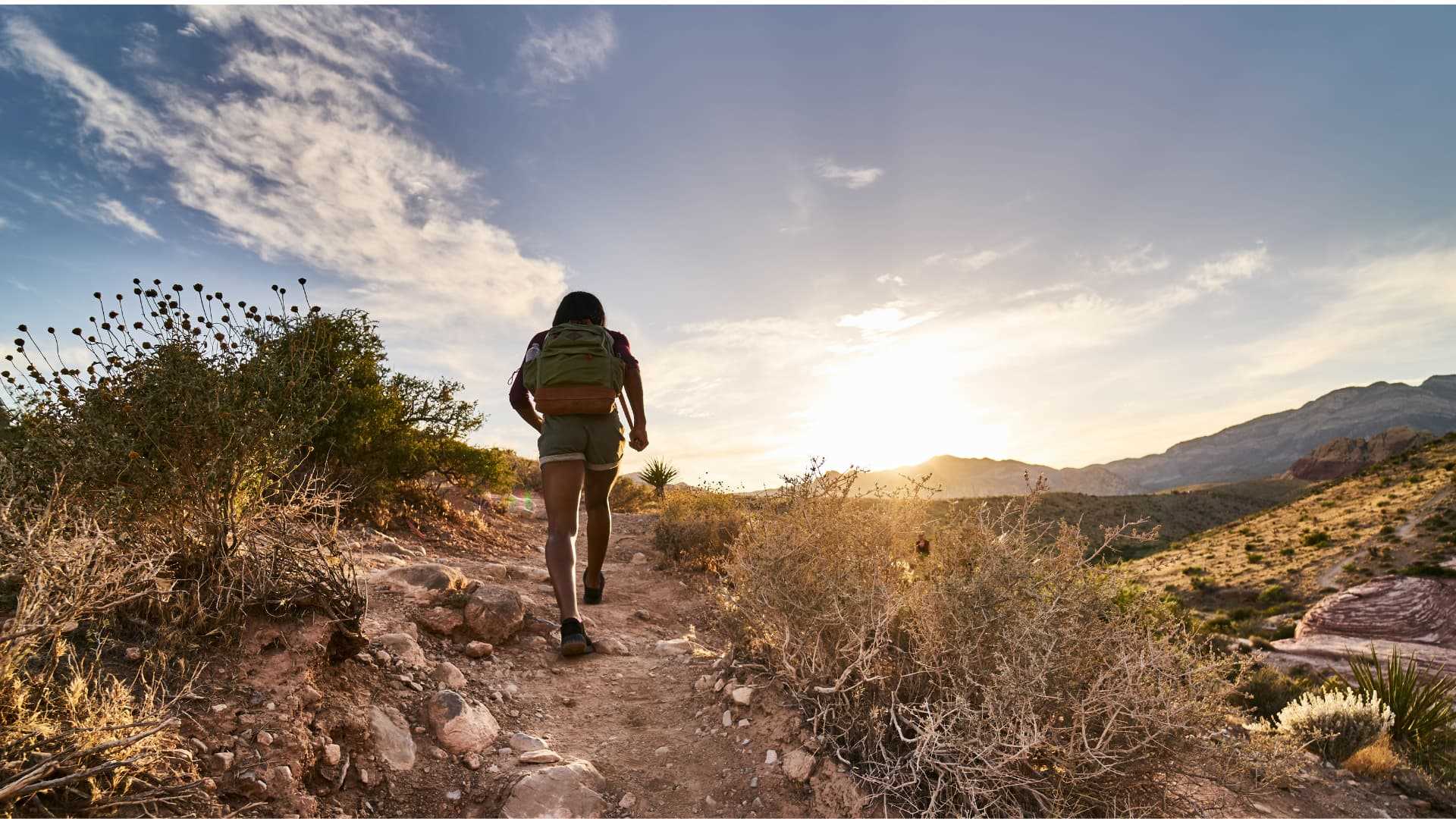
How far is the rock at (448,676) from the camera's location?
3174 millimetres

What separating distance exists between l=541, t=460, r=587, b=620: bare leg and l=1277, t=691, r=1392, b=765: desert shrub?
644 centimetres

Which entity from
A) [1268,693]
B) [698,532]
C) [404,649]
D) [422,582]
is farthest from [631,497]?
[404,649]

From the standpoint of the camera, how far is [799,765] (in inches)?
105

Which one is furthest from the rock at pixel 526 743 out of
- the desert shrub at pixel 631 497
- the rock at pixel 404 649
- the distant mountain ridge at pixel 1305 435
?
the distant mountain ridge at pixel 1305 435

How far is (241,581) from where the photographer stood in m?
2.54

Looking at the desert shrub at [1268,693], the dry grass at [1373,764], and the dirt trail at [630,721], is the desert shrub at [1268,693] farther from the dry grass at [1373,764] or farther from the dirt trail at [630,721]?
the dirt trail at [630,721]

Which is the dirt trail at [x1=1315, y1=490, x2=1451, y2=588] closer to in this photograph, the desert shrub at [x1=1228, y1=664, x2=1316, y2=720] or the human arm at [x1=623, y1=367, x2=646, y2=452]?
the desert shrub at [x1=1228, y1=664, x2=1316, y2=720]

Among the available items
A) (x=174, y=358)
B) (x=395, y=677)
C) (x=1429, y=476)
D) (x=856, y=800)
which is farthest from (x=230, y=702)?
(x=1429, y=476)

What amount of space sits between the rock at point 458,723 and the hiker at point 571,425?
89 centimetres

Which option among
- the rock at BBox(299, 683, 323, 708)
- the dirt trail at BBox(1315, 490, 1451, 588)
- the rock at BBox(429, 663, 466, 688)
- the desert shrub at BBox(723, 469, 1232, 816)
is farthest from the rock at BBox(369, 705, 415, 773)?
the dirt trail at BBox(1315, 490, 1451, 588)

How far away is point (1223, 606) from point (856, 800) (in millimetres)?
32326

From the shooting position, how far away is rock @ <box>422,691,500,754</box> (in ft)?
9.15

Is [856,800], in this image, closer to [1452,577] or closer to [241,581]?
[241,581]

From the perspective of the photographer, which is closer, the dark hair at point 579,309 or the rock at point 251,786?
the rock at point 251,786
